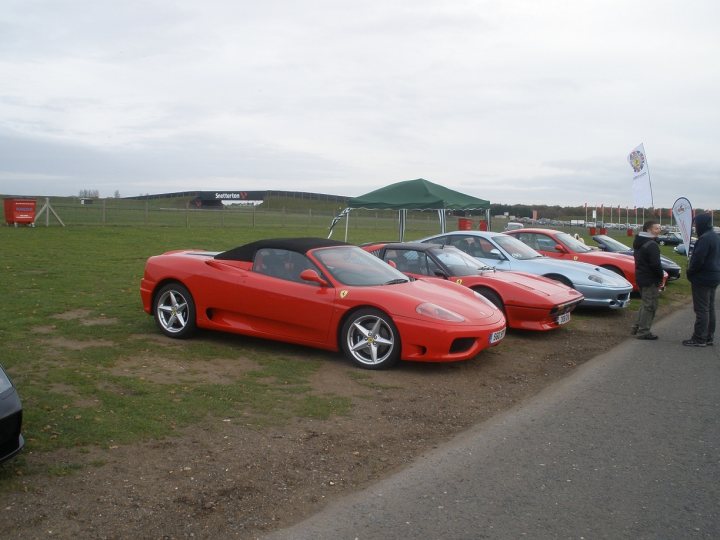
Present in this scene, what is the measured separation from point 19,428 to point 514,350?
5798mm

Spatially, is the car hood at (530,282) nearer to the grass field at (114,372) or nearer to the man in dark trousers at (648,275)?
the man in dark trousers at (648,275)

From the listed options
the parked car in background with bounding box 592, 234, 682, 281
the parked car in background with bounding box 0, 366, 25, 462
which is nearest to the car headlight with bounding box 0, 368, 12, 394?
the parked car in background with bounding box 0, 366, 25, 462

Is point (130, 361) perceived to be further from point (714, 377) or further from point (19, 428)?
point (714, 377)

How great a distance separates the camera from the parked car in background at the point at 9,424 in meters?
3.61

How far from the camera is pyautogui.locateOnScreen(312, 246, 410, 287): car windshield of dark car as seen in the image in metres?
7.29

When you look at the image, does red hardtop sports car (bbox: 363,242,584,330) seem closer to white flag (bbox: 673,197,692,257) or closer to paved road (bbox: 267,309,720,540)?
paved road (bbox: 267,309,720,540)

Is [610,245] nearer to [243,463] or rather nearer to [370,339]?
[370,339]

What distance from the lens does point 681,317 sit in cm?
1143

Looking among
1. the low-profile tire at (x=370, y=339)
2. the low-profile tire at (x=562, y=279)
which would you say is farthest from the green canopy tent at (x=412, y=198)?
the low-profile tire at (x=370, y=339)

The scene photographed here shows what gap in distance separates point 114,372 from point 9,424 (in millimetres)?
2442

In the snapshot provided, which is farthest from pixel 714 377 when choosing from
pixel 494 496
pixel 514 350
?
pixel 494 496

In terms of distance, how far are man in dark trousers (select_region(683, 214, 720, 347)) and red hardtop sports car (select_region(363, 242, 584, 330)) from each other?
155cm

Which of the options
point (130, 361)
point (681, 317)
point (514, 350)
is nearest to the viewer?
point (130, 361)

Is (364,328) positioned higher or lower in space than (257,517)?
higher
